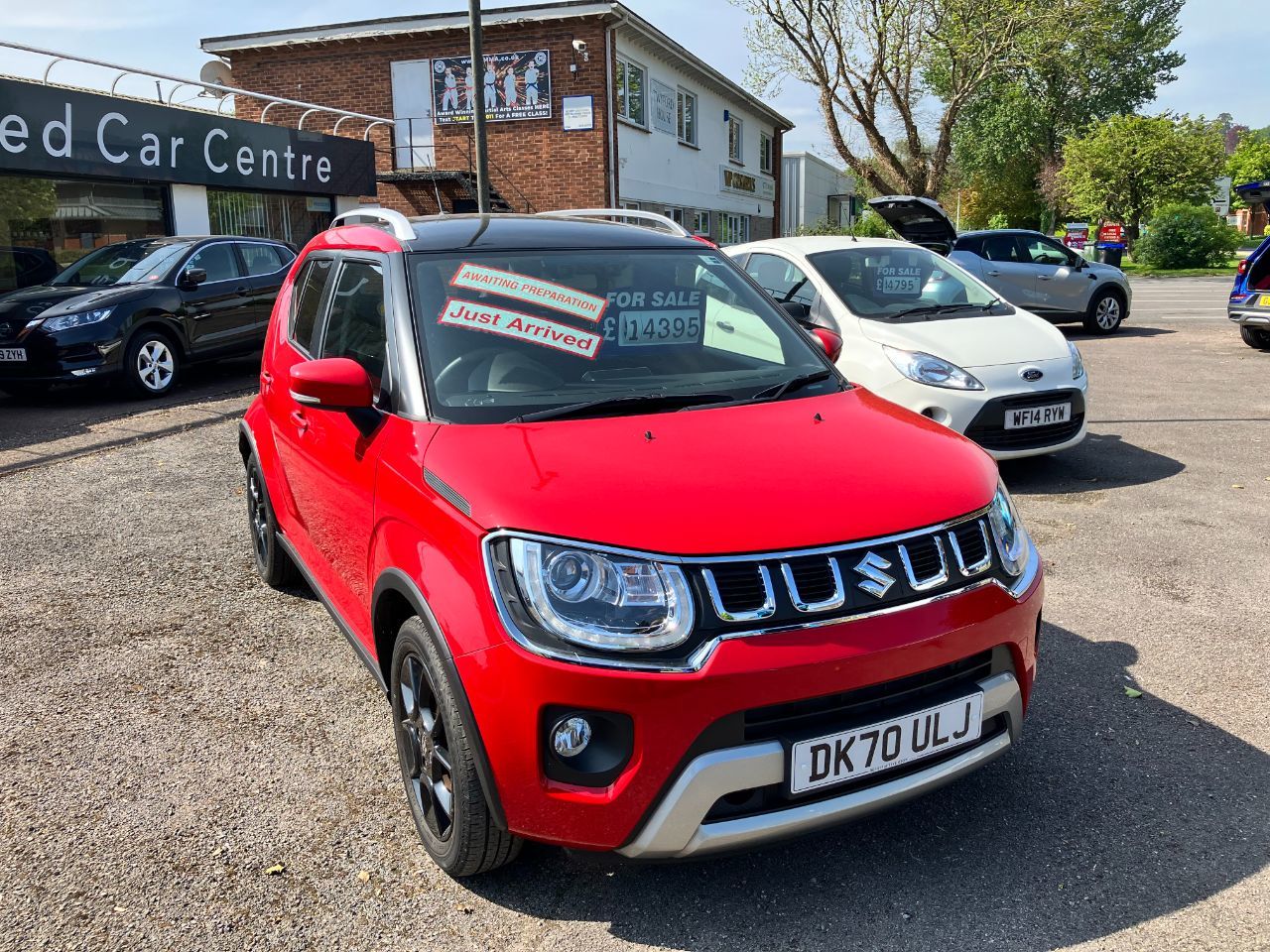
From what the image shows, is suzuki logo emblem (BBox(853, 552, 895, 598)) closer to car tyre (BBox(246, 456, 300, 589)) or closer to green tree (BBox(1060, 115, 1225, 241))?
car tyre (BBox(246, 456, 300, 589))

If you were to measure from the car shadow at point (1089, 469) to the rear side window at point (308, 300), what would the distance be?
464 centimetres

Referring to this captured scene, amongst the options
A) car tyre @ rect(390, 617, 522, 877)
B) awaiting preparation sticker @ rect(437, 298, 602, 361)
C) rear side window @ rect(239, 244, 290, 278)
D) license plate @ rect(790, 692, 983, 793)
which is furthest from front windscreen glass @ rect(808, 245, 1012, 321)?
rear side window @ rect(239, 244, 290, 278)

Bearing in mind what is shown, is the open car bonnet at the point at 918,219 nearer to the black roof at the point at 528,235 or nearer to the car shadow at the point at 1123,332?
the car shadow at the point at 1123,332

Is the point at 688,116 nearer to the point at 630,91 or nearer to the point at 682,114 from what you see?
the point at 682,114

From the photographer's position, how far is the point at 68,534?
6.00 m

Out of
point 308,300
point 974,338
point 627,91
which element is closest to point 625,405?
point 308,300

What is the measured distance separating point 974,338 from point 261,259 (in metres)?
8.65

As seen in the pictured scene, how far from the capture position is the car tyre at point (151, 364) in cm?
1054

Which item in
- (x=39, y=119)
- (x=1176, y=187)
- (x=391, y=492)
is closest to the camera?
(x=391, y=492)

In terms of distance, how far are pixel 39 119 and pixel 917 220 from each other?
11108 millimetres

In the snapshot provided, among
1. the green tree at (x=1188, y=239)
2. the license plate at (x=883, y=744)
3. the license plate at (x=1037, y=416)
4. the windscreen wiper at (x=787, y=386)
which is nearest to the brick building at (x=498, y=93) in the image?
the license plate at (x=1037, y=416)

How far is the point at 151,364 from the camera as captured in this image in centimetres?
1077

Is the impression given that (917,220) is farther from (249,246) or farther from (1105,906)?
(1105,906)

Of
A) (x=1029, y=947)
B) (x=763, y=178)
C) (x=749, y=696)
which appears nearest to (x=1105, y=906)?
(x=1029, y=947)
